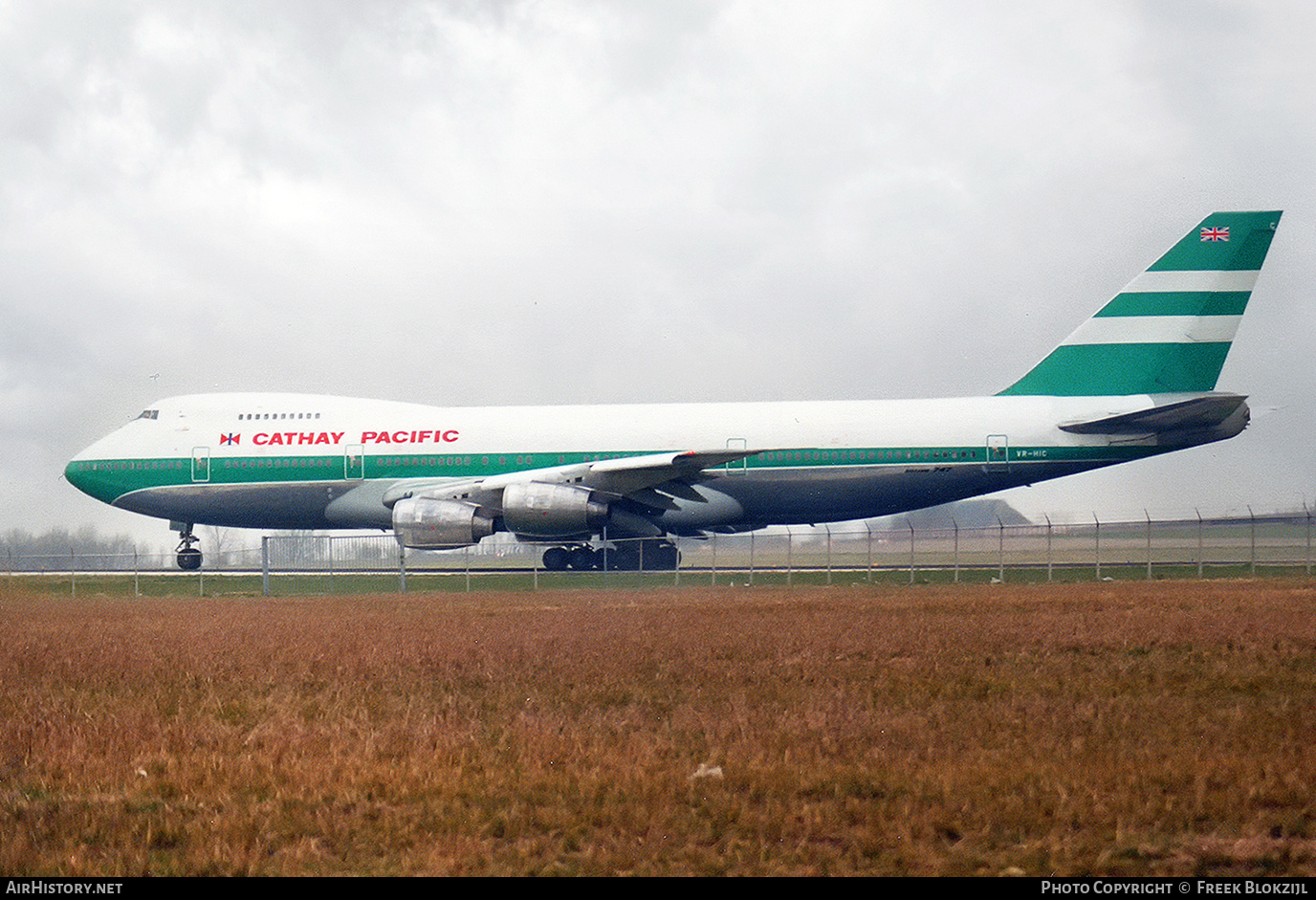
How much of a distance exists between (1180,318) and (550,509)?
15881 millimetres

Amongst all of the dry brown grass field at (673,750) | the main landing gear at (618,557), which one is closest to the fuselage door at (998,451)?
the main landing gear at (618,557)

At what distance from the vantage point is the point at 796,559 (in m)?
30.2

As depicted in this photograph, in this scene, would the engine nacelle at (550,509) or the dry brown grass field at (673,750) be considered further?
the engine nacelle at (550,509)

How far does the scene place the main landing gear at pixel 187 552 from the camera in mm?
32000

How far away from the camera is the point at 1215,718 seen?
748cm

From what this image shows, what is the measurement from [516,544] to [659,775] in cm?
2220

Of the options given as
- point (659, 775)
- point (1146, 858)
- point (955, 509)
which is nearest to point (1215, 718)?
point (1146, 858)

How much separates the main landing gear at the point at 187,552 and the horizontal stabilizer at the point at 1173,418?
75.1 ft

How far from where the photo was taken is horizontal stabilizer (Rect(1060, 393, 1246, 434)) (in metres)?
26.0

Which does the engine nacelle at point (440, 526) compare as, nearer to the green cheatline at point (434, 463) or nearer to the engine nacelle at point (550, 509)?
the engine nacelle at point (550, 509)

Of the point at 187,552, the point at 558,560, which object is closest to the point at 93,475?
the point at 187,552

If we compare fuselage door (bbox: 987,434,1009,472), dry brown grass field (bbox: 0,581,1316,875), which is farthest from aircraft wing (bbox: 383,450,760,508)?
dry brown grass field (bbox: 0,581,1316,875)

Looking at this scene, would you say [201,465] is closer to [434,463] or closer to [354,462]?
[354,462]
